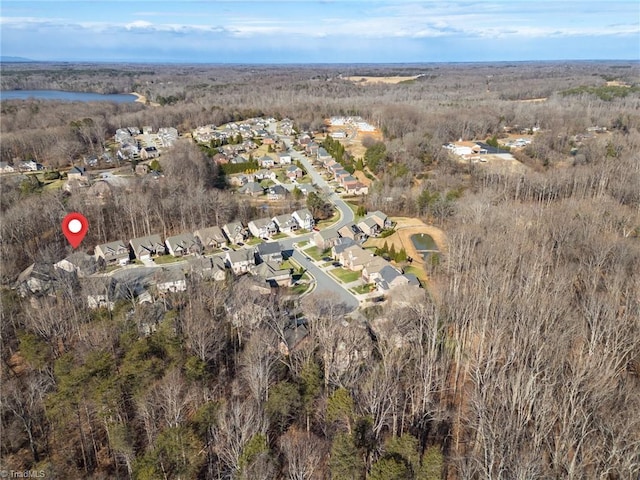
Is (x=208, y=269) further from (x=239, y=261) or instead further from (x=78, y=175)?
(x=78, y=175)

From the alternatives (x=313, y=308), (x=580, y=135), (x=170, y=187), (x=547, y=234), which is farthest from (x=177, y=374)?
(x=580, y=135)

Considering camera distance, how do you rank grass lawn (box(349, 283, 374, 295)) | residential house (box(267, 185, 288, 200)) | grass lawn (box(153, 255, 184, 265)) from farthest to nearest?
Answer: residential house (box(267, 185, 288, 200)) < grass lawn (box(153, 255, 184, 265)) < grass lawn (box(349, 283, 374, 295))

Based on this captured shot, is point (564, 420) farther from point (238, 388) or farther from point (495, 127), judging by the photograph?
point (495, 127)

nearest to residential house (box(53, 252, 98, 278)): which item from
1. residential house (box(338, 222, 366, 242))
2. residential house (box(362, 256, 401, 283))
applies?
residential house (box(362, 256, 401, 283))

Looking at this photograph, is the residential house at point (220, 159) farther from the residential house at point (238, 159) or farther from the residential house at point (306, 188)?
the residential house at point (306, 188)

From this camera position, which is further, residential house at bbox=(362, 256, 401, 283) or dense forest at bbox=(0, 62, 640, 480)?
residential house at bbox=(362, 256, 401, 283)

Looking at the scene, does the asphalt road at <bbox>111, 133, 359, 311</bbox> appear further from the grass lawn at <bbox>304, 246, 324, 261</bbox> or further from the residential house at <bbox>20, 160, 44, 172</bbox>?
the residential house at <bbox>20, 160, 44, 172</bbox>

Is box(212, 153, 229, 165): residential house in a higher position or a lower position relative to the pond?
higher
